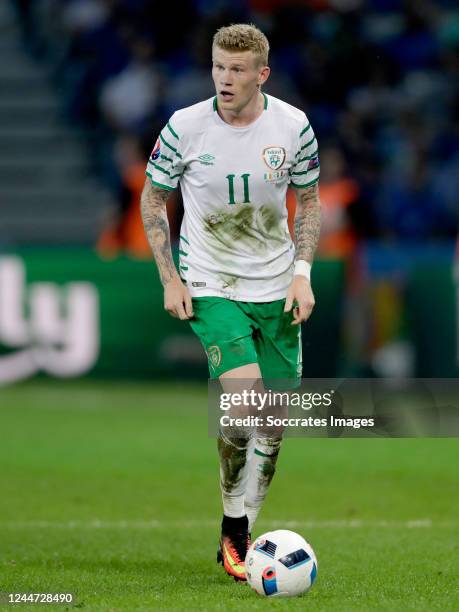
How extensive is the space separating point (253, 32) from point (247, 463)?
199 centimetres

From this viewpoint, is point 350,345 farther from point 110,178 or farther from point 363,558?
point 363,558

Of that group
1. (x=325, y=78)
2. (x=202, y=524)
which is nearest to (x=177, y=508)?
(x=202, y=524)

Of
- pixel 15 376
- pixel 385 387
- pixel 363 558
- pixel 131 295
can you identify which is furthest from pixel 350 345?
pixel 363 558

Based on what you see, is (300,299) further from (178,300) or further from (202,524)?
(202,524)

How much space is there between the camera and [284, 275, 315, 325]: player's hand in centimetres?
642

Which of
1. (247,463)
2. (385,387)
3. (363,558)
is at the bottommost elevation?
Answer: (385,387)

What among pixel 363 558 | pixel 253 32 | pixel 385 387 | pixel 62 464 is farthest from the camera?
pixel 385 387

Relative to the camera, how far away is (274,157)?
653cm

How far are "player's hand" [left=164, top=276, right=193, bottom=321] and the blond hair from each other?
108 centimetres

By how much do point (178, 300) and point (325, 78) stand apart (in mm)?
11811

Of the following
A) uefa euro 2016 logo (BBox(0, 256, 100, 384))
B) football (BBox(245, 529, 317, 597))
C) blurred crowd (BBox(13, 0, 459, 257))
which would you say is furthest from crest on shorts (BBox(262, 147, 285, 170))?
blurred crowd (BBox(13, 0, 459, 257))

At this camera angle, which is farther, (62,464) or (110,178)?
(110,178)

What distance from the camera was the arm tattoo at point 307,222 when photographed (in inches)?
265

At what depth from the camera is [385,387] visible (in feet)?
44.5
